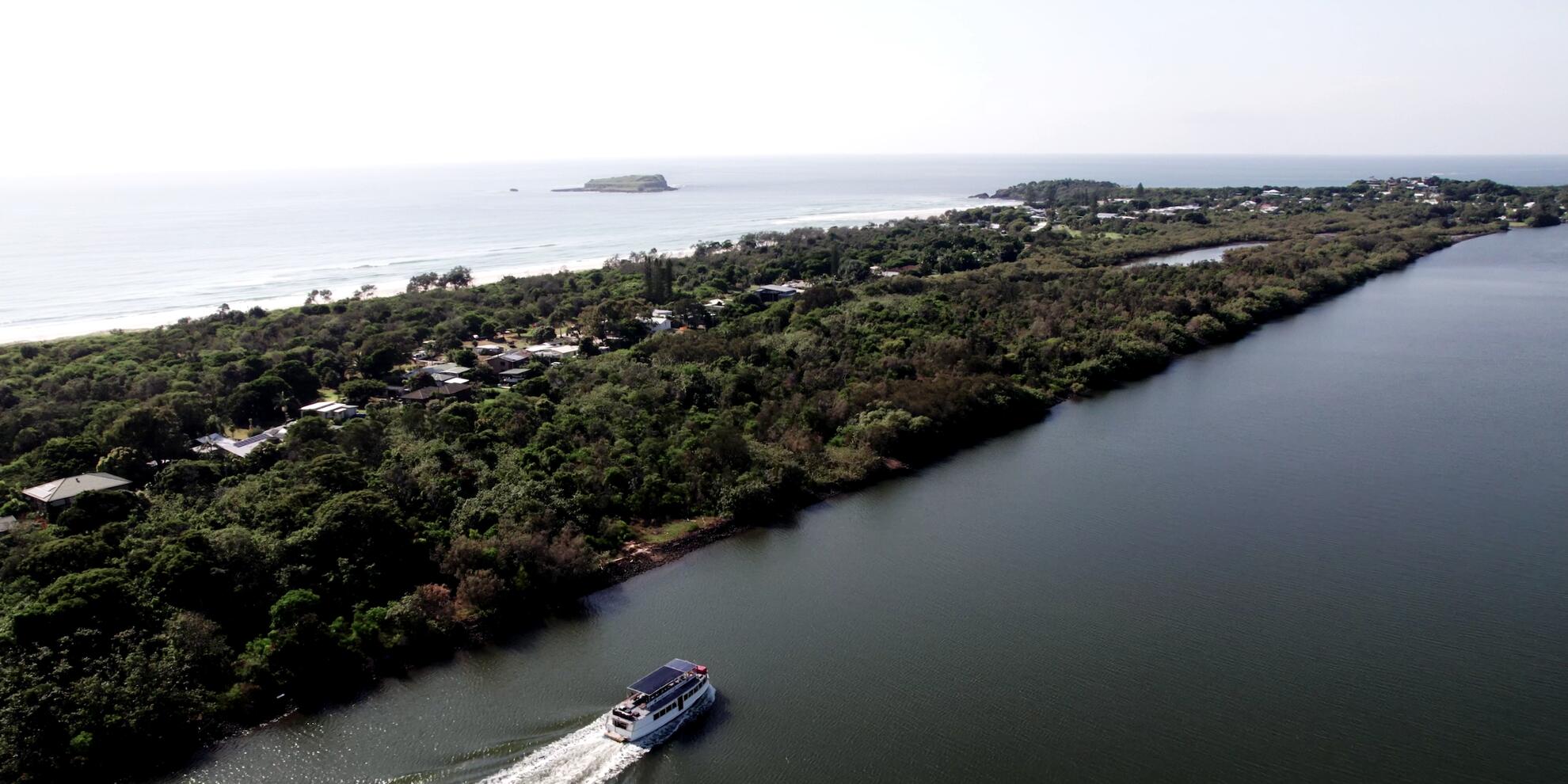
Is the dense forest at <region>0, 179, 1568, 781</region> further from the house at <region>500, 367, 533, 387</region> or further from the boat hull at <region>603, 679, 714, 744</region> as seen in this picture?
the boat hull at <region>603, 679, 714, 744</region>

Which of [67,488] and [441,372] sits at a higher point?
[441,372]

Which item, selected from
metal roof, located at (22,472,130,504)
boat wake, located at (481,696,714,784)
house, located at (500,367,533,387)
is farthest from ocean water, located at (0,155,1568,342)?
boat wake, located at (481,696,714,784)

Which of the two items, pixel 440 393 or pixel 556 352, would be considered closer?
pixel 440 393

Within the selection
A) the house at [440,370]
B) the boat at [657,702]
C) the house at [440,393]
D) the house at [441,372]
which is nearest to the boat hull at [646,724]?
the boat at [657,702]

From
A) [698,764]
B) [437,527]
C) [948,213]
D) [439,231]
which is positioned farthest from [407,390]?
[948,213]

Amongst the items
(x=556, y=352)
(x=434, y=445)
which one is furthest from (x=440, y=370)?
(x=434, y=445)

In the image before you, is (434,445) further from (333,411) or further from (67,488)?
(333,411)

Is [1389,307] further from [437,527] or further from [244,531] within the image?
[244,531]
